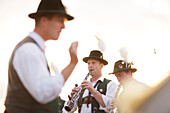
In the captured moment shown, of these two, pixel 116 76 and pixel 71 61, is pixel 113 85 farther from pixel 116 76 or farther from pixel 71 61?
pixel 71 61

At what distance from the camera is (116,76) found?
19.4ft

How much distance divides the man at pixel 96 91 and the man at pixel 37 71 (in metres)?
2.96

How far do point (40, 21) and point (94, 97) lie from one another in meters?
3.36

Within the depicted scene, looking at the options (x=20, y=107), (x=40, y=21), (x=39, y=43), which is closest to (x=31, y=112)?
(x=20, y=107)

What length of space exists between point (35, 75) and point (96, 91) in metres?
3.36

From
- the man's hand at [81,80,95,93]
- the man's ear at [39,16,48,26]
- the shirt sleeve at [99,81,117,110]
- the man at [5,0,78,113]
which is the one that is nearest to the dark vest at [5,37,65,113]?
the man at [5,0,78,113]

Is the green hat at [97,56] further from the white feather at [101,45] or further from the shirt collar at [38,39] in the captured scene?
the shirt collar at [38,39]

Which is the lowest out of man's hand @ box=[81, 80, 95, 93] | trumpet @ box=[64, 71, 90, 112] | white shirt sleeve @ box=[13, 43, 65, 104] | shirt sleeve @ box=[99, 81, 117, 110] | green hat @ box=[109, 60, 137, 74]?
trumpet @ box=[64, 71, 90, 112]

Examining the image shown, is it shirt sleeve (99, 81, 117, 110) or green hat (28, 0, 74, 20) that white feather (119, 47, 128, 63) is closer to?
shirt sleeve (99, 81, 117, 110)

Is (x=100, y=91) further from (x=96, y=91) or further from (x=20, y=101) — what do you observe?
(x=20, y=101)

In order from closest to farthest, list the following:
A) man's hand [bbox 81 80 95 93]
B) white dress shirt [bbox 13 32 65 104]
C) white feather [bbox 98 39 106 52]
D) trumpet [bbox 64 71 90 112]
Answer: white dress shirt [bbox 13 32 65 104] → man's hand [bbox 81 80 95 93] → trumpet [bbox 64 71 90 112] → white feather [bbox 98 39 106 52]

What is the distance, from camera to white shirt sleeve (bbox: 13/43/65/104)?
159cm

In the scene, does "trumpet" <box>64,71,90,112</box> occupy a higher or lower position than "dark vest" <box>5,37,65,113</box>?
lower

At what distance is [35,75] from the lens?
1.59 meters
